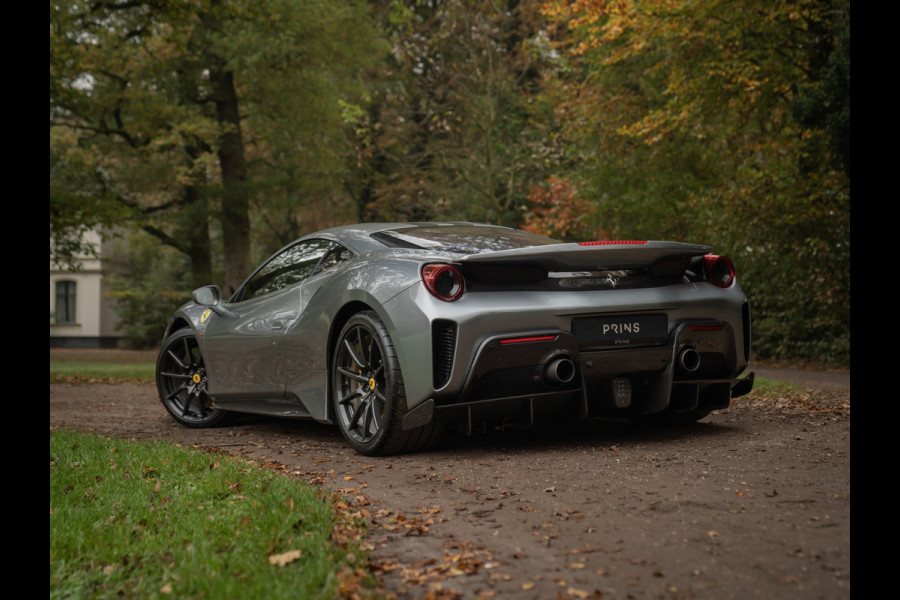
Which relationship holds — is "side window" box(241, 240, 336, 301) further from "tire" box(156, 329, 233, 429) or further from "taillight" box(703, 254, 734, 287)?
"taillight" box(703, 254, 734, 287)

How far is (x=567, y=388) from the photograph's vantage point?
508 centimetres

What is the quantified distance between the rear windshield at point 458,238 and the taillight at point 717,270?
1032 millimetres

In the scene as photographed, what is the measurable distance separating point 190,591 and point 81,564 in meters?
0.74

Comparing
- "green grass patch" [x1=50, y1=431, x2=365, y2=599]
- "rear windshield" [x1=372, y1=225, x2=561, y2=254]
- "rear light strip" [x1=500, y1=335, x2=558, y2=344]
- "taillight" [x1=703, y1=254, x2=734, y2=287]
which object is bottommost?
"green grass patch" [x1=50, y1=431, x2=365, y2=599]

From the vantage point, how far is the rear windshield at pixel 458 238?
18.1ft

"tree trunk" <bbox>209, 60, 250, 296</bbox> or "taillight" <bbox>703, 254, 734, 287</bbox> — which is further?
"tree trunk" <bbox>209, 60, 250, 296</bbox>

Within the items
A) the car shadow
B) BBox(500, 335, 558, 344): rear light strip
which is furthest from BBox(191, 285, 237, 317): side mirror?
BBox(500, 335, 558, 344): rear light strip

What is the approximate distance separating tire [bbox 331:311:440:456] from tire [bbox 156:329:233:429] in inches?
83.7

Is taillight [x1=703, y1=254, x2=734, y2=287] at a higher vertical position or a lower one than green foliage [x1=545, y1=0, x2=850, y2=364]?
lower

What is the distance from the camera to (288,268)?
686 centimetres

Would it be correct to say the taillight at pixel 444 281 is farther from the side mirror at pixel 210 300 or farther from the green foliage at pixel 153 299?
the green foliage at pixel 153 299

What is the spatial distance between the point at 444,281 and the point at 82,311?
144 ft

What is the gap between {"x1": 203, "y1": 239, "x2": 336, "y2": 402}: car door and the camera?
649cm

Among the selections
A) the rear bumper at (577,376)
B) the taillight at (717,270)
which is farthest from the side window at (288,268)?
the taillight at (717,270)
